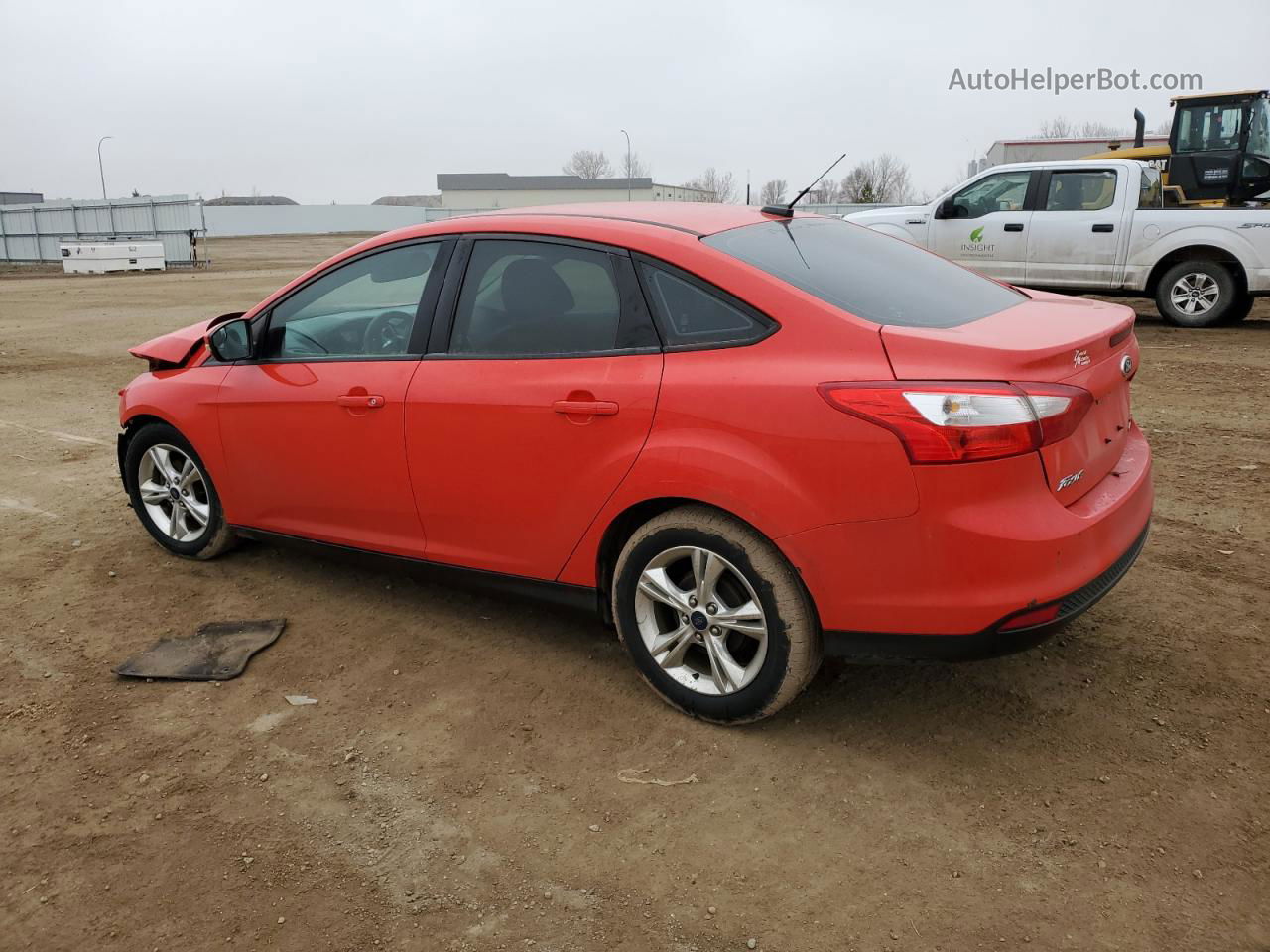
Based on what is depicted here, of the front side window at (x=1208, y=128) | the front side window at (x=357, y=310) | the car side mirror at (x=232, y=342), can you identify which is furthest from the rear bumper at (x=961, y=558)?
the front side window at (x=1208, y=128)

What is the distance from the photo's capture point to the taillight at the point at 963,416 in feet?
8.88

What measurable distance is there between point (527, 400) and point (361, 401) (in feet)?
2.71

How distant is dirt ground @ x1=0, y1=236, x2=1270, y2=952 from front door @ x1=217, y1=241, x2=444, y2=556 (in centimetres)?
46

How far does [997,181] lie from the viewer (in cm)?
1316

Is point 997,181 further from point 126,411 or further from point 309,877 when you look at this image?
point 309,877

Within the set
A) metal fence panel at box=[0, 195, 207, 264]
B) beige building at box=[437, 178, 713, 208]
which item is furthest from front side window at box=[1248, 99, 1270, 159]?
beige building at box=[437, 178, 713, 208]

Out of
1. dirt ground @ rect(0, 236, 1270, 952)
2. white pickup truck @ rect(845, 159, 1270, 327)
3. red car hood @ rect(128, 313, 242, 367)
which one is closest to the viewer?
dirt ground @ rect(0, 236, 1270, 952)

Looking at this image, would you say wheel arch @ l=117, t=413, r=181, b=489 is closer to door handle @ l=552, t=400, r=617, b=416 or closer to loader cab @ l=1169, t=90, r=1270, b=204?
door handle @ l=552, t=400, r=617, b=416

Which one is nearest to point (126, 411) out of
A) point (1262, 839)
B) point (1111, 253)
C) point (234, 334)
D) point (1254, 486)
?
point (234, 334)

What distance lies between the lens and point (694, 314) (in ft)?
10.5

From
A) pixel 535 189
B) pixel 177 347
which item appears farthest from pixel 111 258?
pixel 535 189

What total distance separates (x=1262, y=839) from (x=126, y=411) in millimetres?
4860

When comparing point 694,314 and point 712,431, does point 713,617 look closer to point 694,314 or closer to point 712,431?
point 712,431

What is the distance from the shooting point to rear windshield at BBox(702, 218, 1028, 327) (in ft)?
10.4
